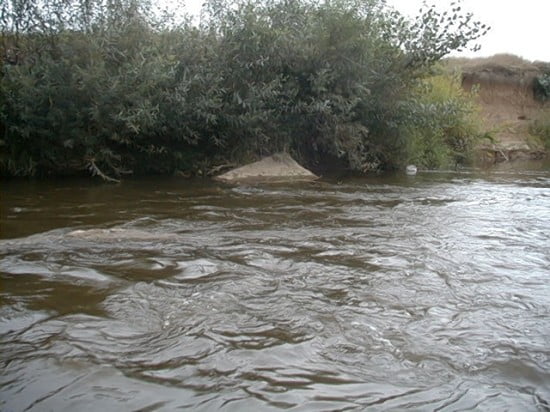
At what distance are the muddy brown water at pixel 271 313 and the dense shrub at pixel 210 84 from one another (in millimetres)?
3687

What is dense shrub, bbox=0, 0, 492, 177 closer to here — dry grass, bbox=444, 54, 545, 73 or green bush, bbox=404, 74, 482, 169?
green bush, bbox=404, 74, 482, 169

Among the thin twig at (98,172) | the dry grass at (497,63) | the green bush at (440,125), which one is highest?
the dry grass at (497,63)

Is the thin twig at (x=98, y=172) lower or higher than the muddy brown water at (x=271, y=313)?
higher

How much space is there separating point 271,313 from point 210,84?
823cm

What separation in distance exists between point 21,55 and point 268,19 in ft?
16.7

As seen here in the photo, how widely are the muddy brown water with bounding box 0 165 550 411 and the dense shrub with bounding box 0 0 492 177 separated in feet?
12.1

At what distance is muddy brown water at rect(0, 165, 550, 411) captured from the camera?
2330mm

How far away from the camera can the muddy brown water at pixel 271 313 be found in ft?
7.64

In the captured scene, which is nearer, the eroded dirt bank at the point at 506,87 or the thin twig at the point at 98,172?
the thin twig at the point at 98,172

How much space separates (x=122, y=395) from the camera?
225 cm

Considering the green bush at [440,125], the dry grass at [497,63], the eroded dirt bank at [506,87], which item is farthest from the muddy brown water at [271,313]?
the dry grass at [497,63]

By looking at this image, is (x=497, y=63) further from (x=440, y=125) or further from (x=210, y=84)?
(x=210, y=84)

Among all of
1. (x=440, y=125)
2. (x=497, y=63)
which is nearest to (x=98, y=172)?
(x=440, y=125)

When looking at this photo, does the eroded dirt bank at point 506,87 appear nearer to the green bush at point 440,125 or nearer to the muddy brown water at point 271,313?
the green bush at point 440,125
